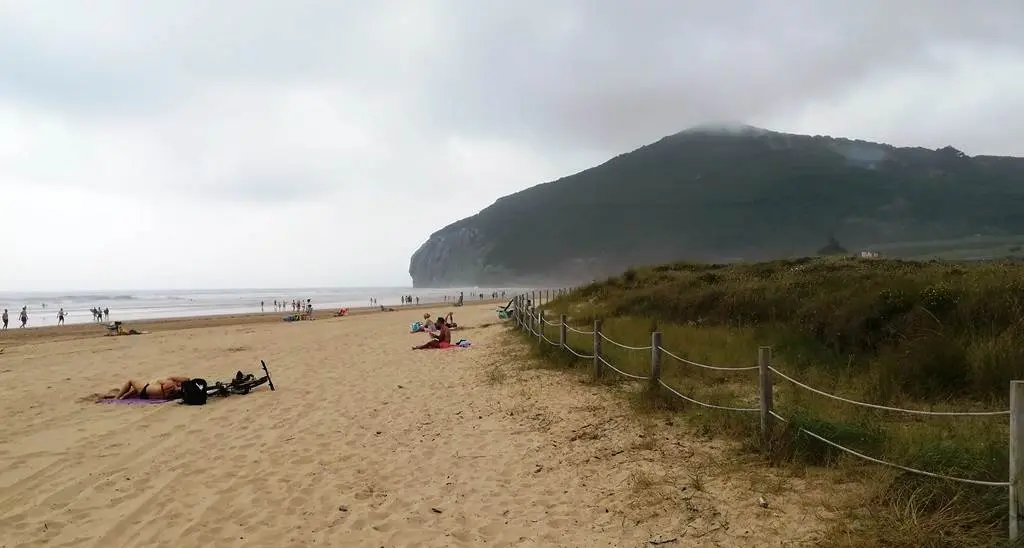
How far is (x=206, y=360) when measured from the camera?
15.0 meters

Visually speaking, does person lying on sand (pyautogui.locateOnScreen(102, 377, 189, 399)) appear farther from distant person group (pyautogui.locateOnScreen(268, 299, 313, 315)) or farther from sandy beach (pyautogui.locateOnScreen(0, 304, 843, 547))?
distant person group (pyautogui.locateOnScreen(268, 299, 313, 315))

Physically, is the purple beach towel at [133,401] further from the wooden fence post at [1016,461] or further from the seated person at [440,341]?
the wooden fence post at [1016,461]

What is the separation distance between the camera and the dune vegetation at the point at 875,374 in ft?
11.9

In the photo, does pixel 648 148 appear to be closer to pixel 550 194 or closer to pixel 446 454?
pixel 550 194

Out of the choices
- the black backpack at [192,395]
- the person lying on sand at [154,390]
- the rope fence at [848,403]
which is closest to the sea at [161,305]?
the person lying on sand at [154,390]

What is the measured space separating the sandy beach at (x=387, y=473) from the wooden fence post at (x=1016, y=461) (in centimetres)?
99

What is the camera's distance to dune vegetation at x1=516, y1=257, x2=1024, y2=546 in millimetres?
3631

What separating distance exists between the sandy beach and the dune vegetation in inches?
18.5

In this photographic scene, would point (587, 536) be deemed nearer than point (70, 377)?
Yes

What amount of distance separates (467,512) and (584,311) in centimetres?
1565

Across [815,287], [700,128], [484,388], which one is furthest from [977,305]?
[700,128]

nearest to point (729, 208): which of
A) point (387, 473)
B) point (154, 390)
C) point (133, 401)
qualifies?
point (154, 390)

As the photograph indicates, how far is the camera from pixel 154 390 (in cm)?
935

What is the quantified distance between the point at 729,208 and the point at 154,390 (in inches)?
5061
